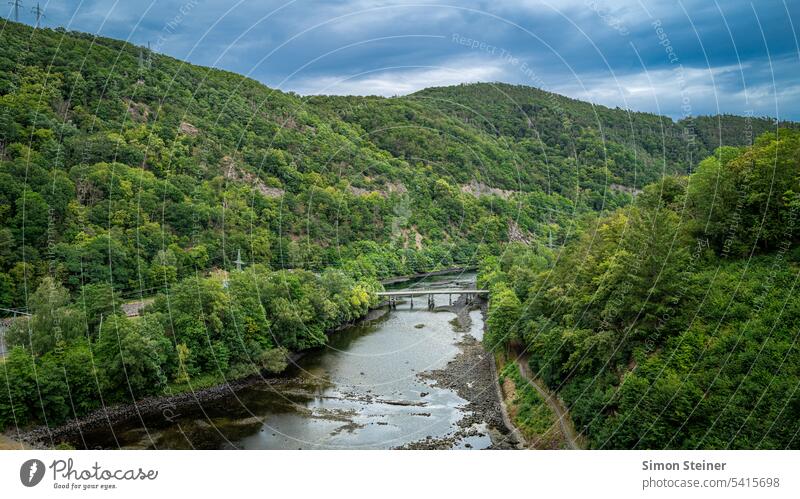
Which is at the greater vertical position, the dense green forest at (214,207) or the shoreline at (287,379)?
the dense green forest at (214,207)

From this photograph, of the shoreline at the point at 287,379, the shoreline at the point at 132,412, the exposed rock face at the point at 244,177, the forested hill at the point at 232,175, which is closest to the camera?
the shoreline at the point at 132,412

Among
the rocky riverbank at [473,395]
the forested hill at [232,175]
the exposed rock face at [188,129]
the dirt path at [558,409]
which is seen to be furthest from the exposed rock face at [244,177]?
the dirt path at [558,409]

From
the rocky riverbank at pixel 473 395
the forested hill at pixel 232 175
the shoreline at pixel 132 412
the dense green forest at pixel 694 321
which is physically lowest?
the rocky riverbank at pixel 473 395

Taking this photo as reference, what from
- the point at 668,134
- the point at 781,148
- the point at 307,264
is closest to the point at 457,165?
the point at 307,264

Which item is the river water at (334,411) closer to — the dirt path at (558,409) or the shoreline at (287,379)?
the shoreline at (287,379)

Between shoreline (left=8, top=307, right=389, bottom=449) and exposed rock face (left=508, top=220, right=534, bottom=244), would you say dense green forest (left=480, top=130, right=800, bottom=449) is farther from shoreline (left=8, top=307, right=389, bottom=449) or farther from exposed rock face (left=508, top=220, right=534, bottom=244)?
exposed rock face (left=508, top=220, right=534, bottom=244)

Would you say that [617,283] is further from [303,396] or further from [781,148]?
[303,396]

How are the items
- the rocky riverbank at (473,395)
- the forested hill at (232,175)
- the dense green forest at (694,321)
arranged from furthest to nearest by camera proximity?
the forested hill at (232,175)
the rocky riverbank at (473,395)
the dense green forest at (694,321)

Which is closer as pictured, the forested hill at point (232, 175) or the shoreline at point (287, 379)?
the shoreline at point (287, 379)
